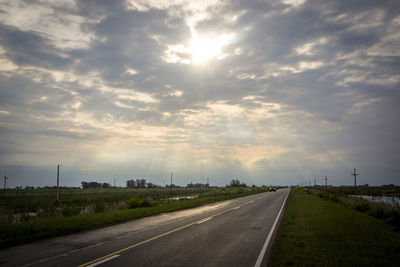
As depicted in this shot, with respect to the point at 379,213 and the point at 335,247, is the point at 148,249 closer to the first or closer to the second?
the point at 335,247

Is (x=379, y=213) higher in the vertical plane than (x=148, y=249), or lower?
lower

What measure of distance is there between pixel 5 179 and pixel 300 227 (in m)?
101

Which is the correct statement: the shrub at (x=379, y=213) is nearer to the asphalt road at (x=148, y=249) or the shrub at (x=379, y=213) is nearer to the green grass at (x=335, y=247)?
the green grass at (x=335, y=247)

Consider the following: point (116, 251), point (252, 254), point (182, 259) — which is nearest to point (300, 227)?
point (252, 254)

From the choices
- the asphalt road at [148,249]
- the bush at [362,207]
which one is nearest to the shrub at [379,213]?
the bush at [362,207]

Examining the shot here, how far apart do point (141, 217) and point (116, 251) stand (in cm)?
1010

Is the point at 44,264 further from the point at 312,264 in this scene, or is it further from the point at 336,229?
the point at 336,229

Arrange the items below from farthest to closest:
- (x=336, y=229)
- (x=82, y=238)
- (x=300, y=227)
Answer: (x=300, y=227) < (x=336, y=229) < (x=82, y=238)

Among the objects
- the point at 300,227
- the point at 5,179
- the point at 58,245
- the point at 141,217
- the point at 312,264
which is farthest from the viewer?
the point at 5,179

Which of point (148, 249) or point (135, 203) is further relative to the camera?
point (135, 203)

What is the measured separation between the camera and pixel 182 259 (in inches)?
305

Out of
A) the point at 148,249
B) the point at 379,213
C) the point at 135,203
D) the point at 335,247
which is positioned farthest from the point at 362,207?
the point at 148,249

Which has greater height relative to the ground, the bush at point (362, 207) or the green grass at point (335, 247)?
the green grass at point (335, 247)

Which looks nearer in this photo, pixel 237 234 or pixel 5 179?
pixel 237 234
